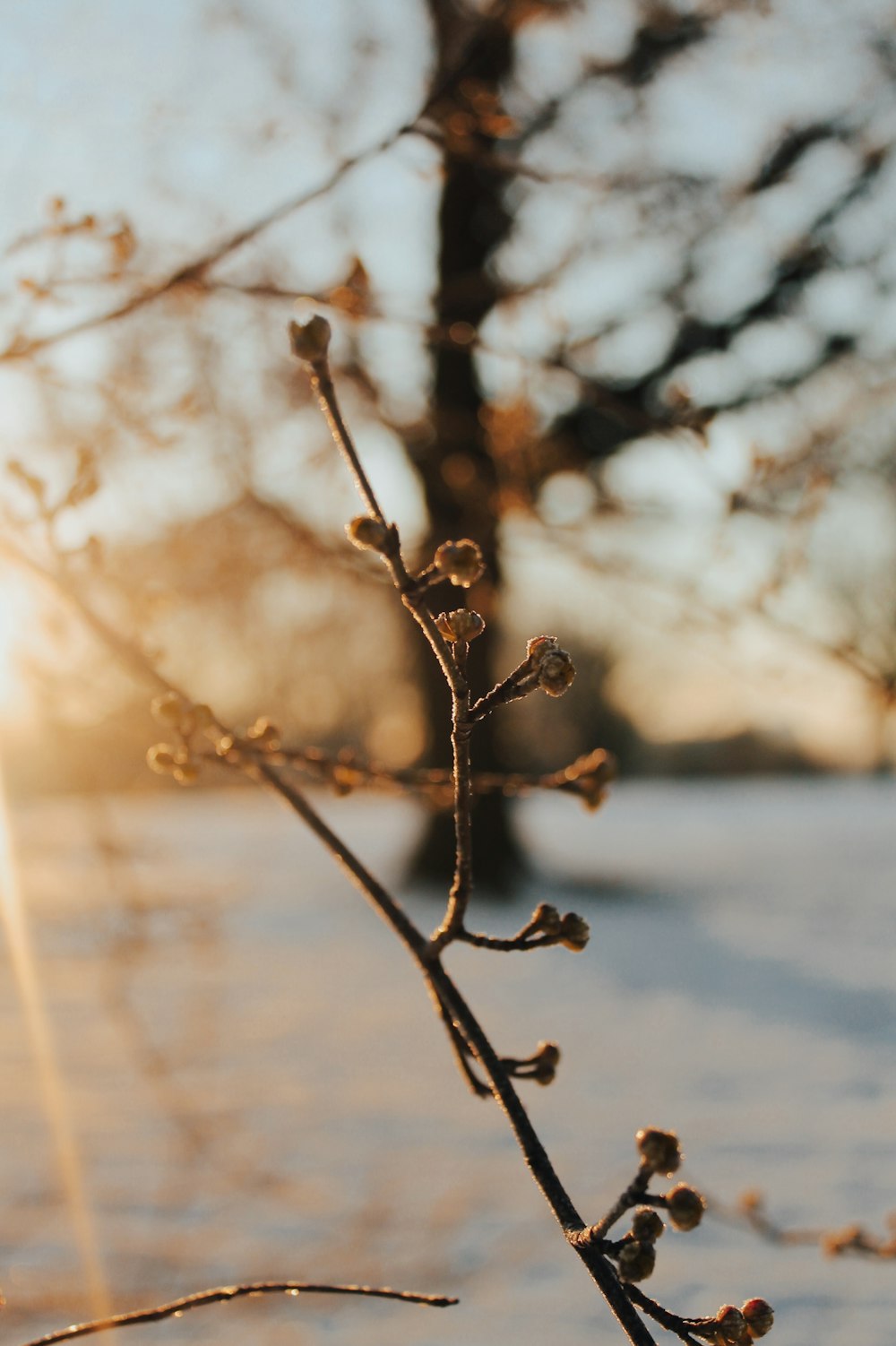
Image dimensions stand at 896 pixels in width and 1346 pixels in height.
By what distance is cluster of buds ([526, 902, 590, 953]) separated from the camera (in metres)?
0.96

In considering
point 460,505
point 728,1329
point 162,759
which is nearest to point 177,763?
point 162,759

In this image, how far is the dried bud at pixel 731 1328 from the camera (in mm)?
866

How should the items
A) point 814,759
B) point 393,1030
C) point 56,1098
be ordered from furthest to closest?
1. point 814,759
2. point 393,1030
3. point 56,1098

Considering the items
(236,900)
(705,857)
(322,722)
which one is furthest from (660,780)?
(236,900)

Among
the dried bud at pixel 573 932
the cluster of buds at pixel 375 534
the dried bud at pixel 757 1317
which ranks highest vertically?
the cluster of buds at pixel 375 534

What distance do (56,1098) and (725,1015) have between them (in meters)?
3.46

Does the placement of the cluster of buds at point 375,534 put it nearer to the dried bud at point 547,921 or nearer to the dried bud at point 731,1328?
the dried bud at point 547,921

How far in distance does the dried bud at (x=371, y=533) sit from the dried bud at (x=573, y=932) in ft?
1.24

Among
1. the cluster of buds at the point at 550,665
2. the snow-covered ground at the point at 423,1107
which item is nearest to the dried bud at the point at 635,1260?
the cluster of buds at the point at 550,665

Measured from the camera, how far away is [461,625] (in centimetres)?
74

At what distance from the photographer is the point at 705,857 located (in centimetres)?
1342

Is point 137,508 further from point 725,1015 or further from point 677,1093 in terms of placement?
point 725,1015

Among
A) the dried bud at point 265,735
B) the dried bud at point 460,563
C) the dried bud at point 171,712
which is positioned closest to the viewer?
the dried bud at point 460,563

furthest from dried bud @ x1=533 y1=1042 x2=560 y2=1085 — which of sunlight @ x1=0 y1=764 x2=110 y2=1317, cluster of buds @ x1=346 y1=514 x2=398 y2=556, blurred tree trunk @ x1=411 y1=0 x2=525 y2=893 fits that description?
blurred tree trunk @ x1=411 y1=0 x2=525 y2=893
